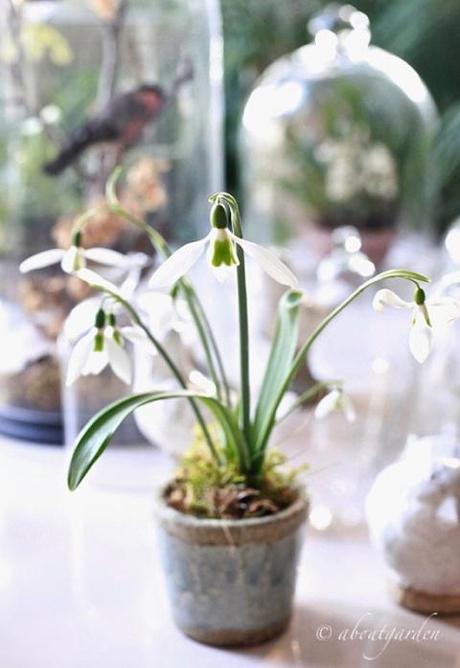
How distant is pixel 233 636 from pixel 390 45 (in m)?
1.24

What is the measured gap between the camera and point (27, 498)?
798mm

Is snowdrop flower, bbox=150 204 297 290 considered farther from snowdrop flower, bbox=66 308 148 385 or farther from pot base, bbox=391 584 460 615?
pot base, bbox=391 584 460 615

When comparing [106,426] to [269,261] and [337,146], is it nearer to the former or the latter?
[269,261]

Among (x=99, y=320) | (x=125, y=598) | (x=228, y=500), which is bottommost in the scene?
(x=125, y=598)

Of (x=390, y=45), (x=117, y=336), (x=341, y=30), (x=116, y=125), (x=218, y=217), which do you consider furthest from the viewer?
(x=390, y=45)

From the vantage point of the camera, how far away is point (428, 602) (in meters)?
0.62

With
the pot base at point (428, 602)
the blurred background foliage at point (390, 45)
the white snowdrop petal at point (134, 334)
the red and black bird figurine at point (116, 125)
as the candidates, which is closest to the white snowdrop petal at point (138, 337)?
the white snowdrop petal at point (134, 334)

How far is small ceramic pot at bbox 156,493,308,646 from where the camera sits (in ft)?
1.87

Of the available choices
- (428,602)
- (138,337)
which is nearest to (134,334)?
(138,337)

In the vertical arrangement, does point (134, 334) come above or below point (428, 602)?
above

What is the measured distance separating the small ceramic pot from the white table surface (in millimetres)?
16

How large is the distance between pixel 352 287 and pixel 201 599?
0.48 metres

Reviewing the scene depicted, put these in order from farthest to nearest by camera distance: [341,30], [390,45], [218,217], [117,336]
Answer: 1. [390,45]
2. [341,30]
3. [117,336]
4. [218,217]

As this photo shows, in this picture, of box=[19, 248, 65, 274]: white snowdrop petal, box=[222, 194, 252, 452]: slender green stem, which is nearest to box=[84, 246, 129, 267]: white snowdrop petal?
box=[19, 248, 65, 274]: white snowdrop petal
